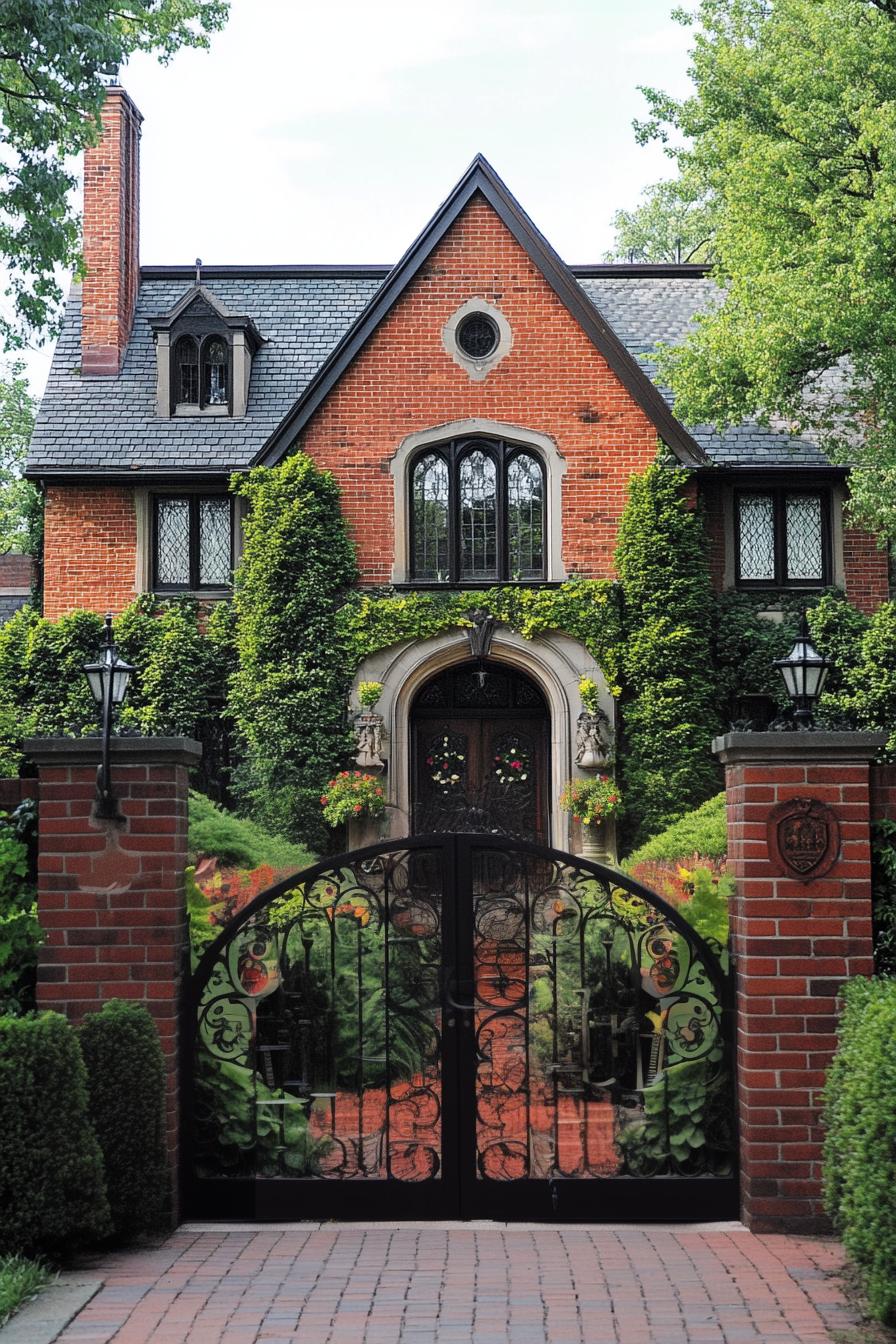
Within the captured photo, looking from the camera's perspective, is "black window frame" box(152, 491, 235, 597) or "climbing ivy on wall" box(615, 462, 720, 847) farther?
"black window frame" box(152, 491, 235, 597)

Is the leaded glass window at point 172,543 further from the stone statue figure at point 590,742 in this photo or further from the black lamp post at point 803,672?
the black lamp post at point 803,672

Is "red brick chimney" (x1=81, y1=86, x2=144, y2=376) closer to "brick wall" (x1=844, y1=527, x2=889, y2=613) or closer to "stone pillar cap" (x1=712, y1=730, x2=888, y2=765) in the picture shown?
"brick wall" (x1=844, y1=527, x2=889, y2=613)

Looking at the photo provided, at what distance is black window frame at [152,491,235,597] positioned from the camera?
1898 cm

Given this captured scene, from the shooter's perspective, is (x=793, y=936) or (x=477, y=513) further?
(x=477, y=513)

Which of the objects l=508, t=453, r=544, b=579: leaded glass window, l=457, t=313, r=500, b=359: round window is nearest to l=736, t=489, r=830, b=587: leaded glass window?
l=508, t=453, r=544, b=579: leaded glass window

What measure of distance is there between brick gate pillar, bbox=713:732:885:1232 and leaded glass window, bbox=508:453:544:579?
11432 millimetres

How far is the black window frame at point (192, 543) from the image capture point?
18984 millimetres

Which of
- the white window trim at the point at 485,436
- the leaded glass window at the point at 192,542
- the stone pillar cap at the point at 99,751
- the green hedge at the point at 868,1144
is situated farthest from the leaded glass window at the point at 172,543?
the green hedge at the point at 868,1144

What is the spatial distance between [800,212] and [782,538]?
441cm

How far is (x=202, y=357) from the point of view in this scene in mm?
20125

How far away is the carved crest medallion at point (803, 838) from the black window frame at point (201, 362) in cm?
1465

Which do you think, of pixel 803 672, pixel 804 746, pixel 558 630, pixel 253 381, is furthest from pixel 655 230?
pixel 804 746

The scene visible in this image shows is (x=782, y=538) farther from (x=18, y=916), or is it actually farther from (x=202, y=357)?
(x=18, y=916)

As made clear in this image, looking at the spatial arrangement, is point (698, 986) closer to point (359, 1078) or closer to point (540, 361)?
point (359, 1078)
